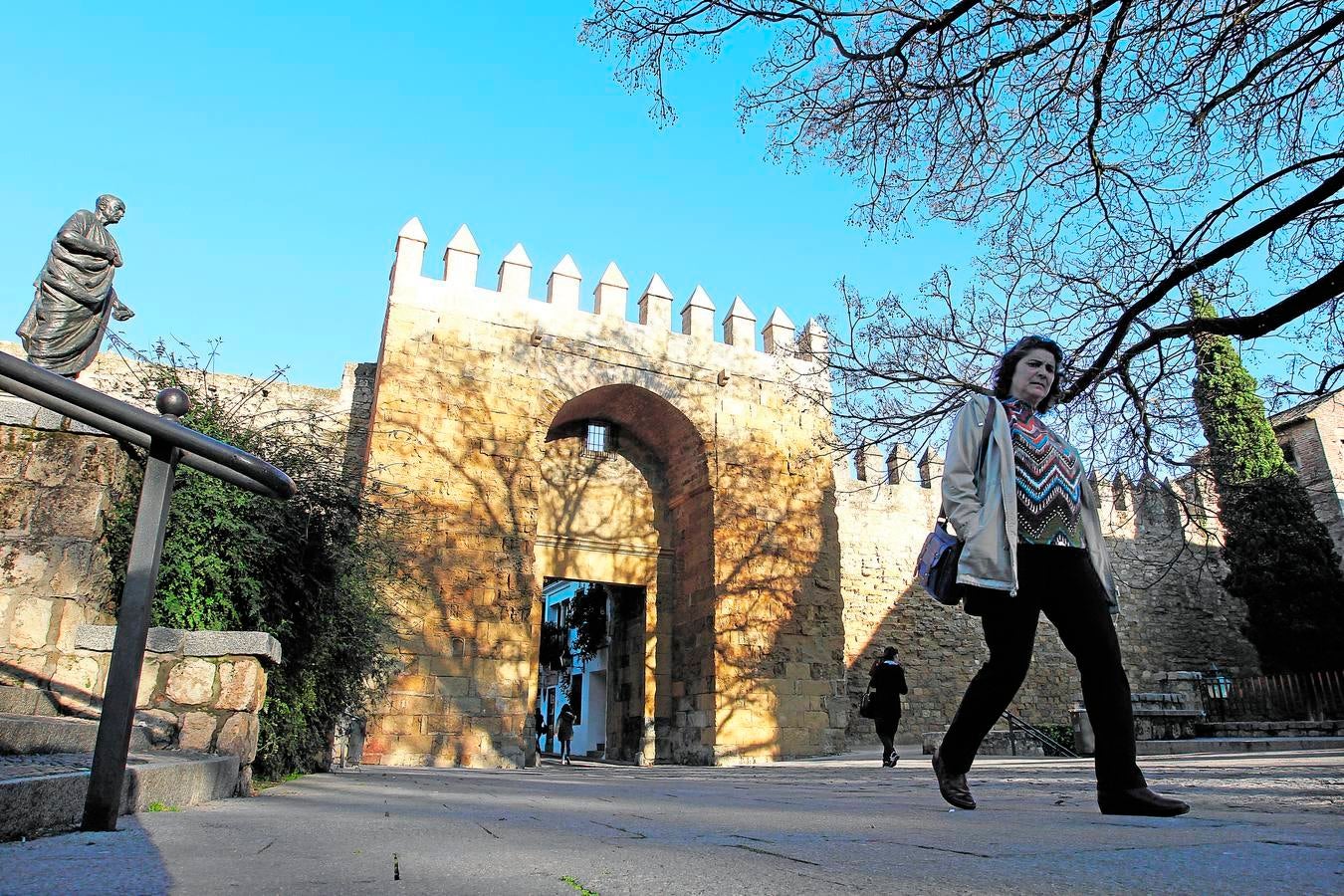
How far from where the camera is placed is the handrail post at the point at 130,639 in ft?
6.93

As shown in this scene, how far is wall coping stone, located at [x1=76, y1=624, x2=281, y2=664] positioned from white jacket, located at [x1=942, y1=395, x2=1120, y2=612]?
302cm

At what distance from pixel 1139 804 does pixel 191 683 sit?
12.1 feet

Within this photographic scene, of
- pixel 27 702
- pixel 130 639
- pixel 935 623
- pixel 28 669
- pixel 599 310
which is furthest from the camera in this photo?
pixel 935 623

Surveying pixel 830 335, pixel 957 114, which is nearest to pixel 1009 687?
pixel 957 114

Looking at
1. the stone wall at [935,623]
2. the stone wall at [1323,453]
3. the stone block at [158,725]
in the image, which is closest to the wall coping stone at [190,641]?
the stone block at [158,725]

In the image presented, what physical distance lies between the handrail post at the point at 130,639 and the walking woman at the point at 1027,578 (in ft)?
8.15

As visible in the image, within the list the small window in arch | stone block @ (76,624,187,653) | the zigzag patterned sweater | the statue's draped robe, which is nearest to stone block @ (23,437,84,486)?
stone block @ (76,624,187,653)

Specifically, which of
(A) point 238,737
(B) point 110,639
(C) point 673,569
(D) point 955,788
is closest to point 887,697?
(C) point 673,569

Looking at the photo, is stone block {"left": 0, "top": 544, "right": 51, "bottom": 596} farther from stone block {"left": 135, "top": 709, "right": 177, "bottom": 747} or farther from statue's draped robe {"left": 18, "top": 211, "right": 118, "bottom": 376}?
statue's draped robe {"left": 18, "top": 211, "right": 118, "bottom": 376}

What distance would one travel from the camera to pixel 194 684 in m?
3.73

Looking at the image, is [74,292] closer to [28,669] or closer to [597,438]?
[28,669]

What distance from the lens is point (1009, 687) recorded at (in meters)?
3.01

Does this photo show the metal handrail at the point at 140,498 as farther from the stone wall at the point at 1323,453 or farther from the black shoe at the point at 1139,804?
the stone wall at the point at 1323,453

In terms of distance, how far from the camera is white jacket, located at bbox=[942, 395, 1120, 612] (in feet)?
9.54
